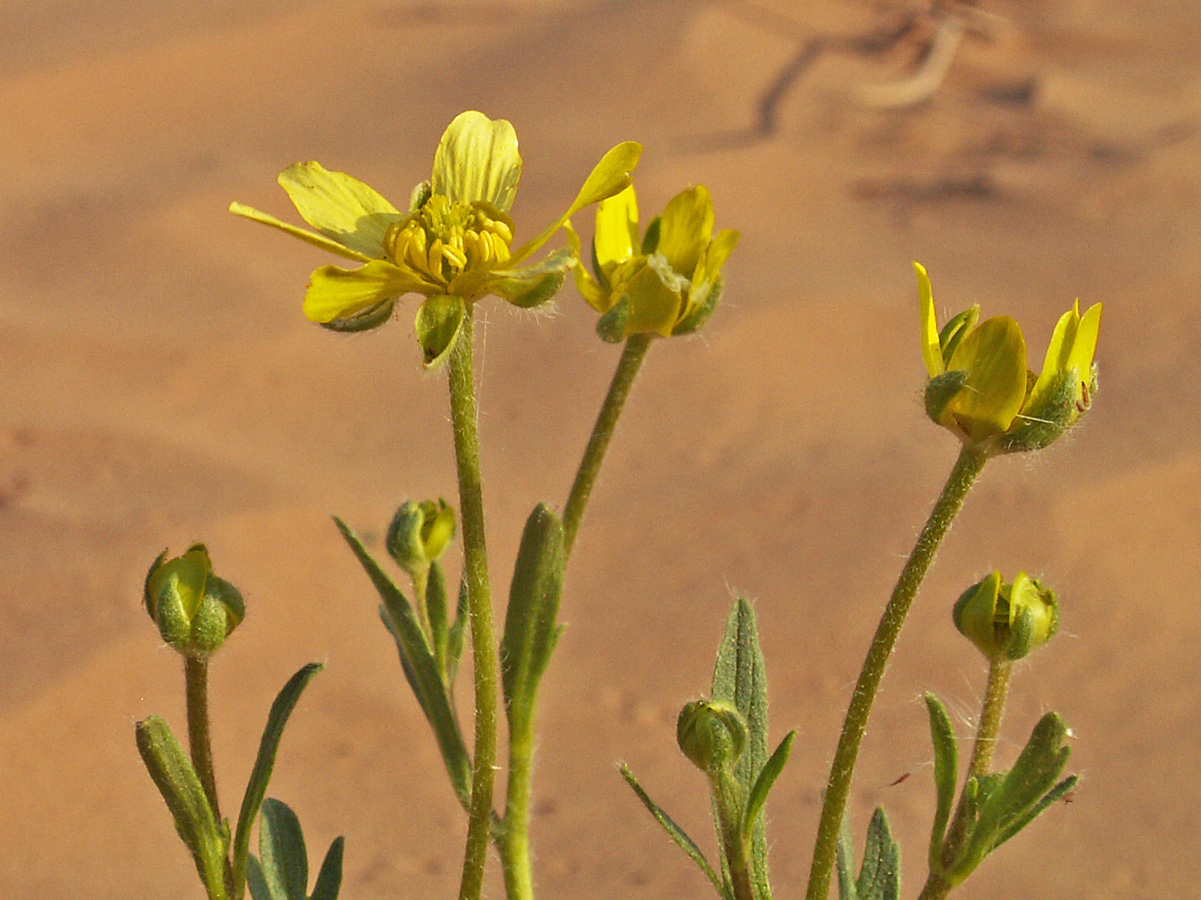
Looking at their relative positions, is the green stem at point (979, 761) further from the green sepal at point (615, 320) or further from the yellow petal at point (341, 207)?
the yellow petal at point (341, 207)

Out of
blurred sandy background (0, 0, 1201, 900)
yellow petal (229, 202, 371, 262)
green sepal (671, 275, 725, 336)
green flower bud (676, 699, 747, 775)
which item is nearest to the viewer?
yellow petal (229, 202, 371, 262)

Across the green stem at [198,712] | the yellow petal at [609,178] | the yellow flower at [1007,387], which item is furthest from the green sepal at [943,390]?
the green stem at [198,712]

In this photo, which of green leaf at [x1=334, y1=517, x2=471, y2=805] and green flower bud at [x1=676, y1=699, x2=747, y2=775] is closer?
green flower bud at [x1=676, y1=699, x2=747, y2=775]

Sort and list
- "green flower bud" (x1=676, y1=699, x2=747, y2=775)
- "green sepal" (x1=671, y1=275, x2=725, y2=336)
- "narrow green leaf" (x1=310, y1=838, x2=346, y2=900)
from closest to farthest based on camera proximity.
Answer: "green flower bud" (x1=676, y1=699, x2=747, y2=775) < "green sepal" (x1=671, y1=275, x2=725, y2=336) < "narrow green leaf" (x1=310, y1=838, x2=346, y2=900)

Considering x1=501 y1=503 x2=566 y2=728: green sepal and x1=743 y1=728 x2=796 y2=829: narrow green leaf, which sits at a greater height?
x1=501 y1=503 x2=566 y2=728: green sepal

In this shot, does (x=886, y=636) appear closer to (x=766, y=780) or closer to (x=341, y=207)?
(x=766, y=780)

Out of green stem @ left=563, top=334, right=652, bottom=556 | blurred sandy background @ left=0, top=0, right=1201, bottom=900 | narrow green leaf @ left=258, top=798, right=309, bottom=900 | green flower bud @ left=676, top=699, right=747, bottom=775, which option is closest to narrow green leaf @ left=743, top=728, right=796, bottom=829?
green flower bud @ left=676, top=699, right=747, bottom=775

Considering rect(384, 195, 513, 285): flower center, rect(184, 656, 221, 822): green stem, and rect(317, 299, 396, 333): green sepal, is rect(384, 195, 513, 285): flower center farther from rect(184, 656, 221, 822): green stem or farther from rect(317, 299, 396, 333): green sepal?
rect(184, 656, 221, 822): green stem
